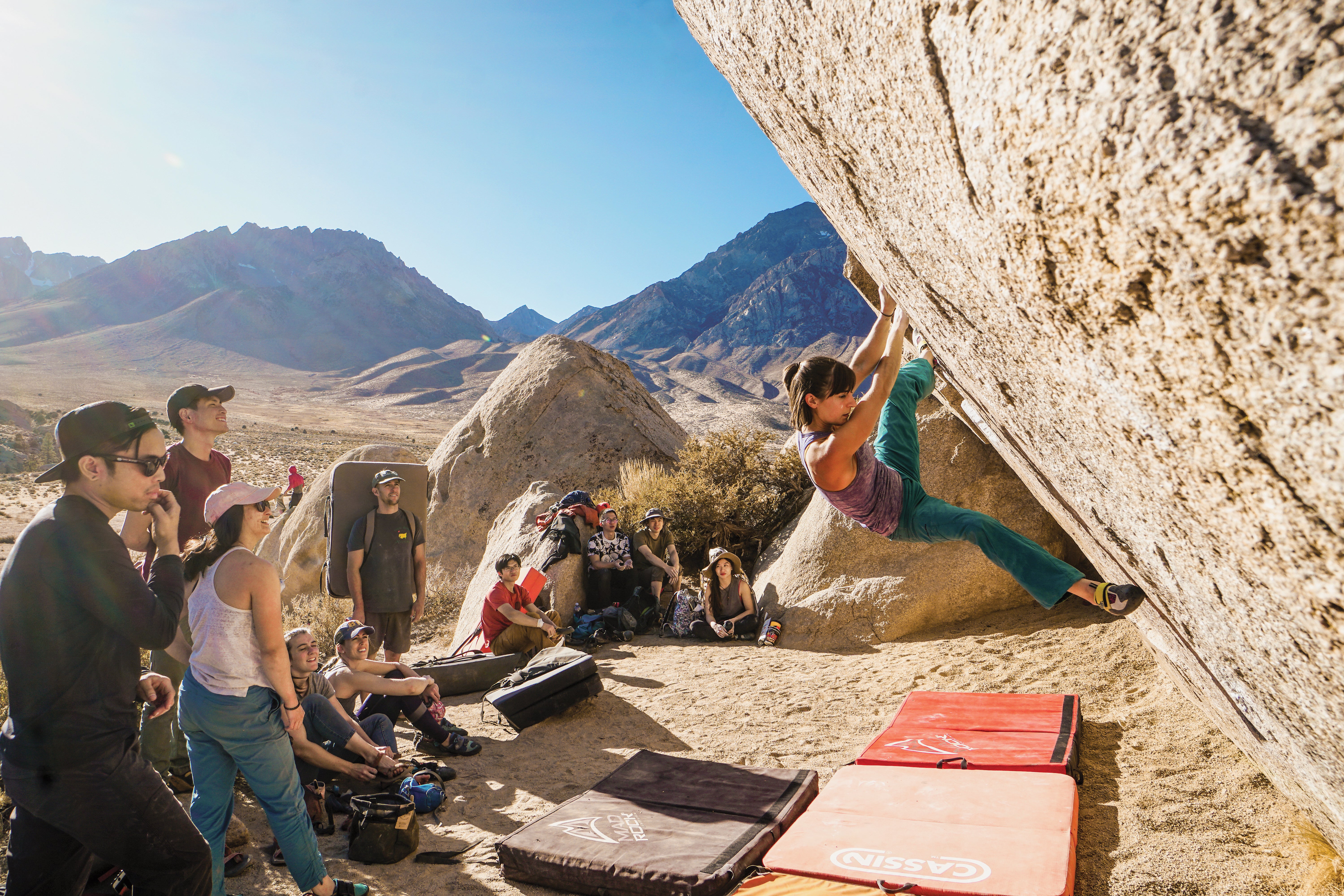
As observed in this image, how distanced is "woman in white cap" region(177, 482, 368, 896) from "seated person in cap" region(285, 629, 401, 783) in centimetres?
119

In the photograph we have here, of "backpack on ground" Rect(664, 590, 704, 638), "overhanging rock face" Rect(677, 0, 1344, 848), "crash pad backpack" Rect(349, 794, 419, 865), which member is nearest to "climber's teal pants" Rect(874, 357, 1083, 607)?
"overhanging rock face" Rect(677, 0, 1344, 848)

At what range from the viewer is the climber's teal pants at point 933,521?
3311 mm

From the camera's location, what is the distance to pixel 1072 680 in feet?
19.1

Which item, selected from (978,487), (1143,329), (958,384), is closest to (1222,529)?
(1143,329)

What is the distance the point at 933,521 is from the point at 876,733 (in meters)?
2.60

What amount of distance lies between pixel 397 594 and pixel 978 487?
5.94 m

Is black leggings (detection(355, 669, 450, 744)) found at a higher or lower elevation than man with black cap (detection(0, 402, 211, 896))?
lower

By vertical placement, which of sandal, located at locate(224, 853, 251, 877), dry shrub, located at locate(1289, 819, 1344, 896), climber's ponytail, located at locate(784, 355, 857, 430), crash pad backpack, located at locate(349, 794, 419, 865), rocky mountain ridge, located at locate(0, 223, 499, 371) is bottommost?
dry shrub, located at locate(1289, 819, 1344, 896)

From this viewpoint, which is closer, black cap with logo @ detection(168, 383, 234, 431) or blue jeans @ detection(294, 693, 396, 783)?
black cap with logo @ detection(168, 383, 234, 431)

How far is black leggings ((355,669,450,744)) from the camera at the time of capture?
572 centimetres

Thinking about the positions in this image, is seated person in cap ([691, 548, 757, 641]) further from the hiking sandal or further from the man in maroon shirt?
the hiking sandal

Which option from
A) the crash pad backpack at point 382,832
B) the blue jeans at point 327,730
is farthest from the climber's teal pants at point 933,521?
the blue jeans at point 327,730

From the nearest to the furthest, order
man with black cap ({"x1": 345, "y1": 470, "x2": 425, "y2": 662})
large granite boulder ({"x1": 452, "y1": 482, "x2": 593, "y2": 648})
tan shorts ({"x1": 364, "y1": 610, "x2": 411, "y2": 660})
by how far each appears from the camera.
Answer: man with black cap ({"x1": 345, "y1": 470, "x2": 425, "y2": 662}) → tan shorts ({"x1": 364, "y1": 610, "x2": 411, "y2": 660}) → large granite boulder ({"x1": 452, "y1": 482, "x2": 593, "y2": 648})

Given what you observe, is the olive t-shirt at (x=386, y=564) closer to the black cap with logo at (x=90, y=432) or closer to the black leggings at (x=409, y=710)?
Result: the black leggings at (x=409, y=710)
